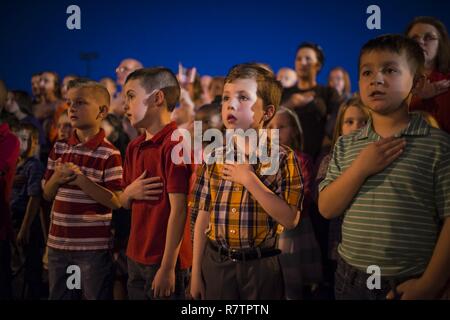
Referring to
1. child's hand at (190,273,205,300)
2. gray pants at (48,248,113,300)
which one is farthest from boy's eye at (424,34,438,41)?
gray pants at (48,248,113,300)

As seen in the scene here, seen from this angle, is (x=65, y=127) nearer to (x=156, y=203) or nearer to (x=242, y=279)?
(x=156, y=203)

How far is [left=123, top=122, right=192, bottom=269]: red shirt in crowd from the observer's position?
2177mm

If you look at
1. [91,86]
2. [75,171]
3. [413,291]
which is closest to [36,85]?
[91,86]

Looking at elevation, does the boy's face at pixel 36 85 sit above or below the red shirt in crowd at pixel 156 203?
above

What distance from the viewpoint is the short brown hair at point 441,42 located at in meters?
2.40

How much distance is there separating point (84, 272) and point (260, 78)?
1326 millimetres

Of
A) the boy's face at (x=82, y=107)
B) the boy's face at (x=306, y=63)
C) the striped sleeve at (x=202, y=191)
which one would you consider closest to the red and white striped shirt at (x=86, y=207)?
the boy's face at (x=82, y=107)

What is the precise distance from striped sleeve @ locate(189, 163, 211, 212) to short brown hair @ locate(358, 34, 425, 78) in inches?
33.4

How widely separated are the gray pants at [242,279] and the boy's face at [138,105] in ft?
2.43

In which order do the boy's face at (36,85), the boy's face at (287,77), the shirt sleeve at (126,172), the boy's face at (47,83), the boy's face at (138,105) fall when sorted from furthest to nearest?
the boy's face at (287,77)
the boy's face at (36,85)
the boy's face at (47,83)
the shirt sleeve at (126,172)
the boy's face at (138,105)

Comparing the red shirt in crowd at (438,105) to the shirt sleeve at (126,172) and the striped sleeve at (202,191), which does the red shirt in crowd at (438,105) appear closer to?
the striped sleeve at (202,191)

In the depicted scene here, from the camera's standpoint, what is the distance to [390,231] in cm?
173

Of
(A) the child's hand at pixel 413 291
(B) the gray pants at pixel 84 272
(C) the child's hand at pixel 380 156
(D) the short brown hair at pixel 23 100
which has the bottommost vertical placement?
(B) the gray pants at pixel 84 272

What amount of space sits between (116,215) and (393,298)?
5.88 feet
